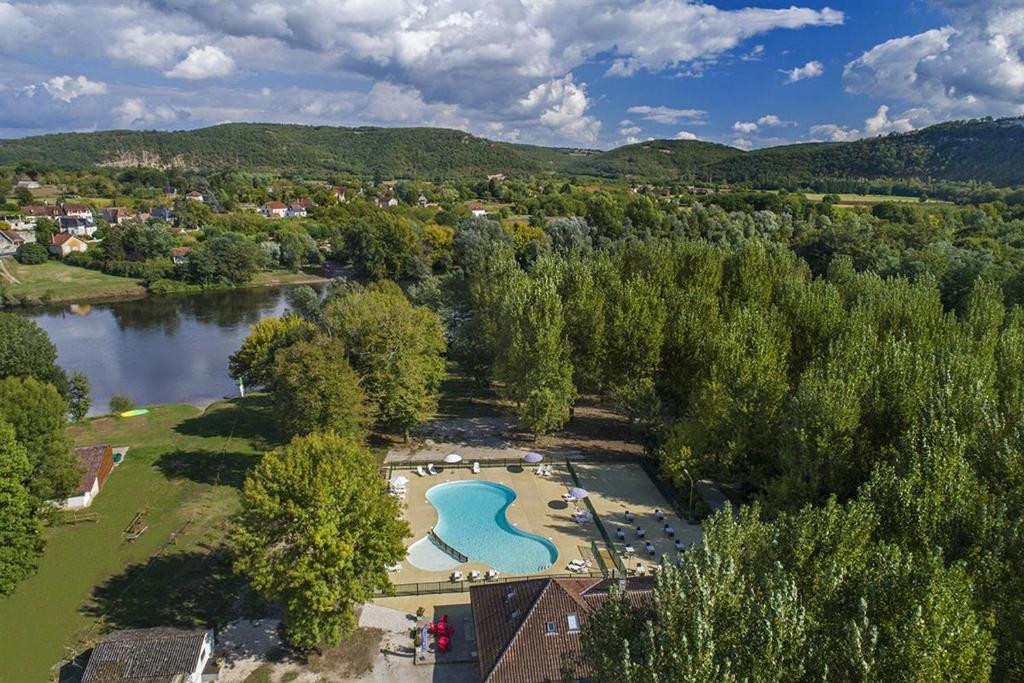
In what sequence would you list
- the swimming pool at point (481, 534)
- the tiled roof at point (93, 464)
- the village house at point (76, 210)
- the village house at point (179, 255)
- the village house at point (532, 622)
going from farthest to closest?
1. the village house at point (76, 210)
2. the village house at point (179, 255)
3. the tiled roof at point (93, 464)
4. the swimming pool at point (481, 534)
5. the village house at point (532, 622)

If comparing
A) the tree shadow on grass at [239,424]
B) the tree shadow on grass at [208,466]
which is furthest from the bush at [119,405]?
the tree shadow on grass at [208,466]

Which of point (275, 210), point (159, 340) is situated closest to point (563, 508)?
point (159, 340)

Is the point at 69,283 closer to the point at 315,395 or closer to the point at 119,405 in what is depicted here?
the point at 119,405

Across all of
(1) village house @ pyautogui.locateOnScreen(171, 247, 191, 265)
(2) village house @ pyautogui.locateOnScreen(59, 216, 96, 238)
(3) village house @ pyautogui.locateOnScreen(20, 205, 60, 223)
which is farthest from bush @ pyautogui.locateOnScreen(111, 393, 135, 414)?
(3) village house @ pyautogui.locateOnScreen(20, 205, 60, 223)

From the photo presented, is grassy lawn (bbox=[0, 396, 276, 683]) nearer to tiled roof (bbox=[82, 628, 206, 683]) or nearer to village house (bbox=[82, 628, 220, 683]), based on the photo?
village house (bbox=[82, 628, 220, 683])

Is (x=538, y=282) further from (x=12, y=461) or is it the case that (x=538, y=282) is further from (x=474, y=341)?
(x=12, y=461)

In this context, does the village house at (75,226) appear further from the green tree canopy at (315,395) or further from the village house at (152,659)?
the village house at (152,659)
